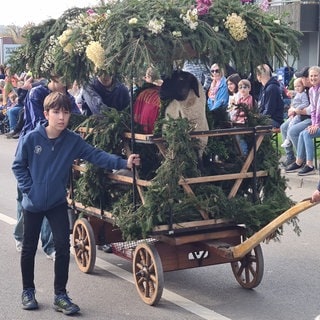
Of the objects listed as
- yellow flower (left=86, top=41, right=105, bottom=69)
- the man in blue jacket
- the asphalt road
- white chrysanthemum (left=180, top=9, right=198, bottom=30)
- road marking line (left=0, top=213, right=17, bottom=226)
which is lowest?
the asphalt road

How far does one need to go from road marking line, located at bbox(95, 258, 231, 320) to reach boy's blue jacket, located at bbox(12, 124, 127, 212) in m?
1.25

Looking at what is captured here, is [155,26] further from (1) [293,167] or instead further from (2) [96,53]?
(1) [293,167]

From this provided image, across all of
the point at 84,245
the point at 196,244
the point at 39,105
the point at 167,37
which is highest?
the point at 167,37

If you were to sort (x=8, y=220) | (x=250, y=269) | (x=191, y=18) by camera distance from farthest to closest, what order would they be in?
(x=8, y=220) < (x=250, y=269) < (x=191, y=18)

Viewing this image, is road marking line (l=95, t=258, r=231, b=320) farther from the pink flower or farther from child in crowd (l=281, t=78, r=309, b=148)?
child in crowd (l=281, t=78, r=309, b=148)

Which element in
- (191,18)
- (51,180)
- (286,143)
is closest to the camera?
(191,18)

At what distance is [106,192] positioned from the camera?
670 cm

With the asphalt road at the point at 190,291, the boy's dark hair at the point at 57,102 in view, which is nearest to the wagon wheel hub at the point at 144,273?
the asphalt road at the point at 190,291

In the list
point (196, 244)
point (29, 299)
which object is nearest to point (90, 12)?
point (196, 244)

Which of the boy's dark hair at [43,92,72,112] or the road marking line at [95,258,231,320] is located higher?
the boy's dark hair at [43,92,72,112]

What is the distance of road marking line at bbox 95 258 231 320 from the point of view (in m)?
5.82

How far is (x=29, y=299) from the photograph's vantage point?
6078mm

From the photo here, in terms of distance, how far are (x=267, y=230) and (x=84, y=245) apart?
1.99 m

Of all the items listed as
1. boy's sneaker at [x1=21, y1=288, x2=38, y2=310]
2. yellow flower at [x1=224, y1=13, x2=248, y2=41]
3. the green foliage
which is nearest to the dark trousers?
boy's sneaker at [x1=21, y1=288, x2=38, y2=310]
